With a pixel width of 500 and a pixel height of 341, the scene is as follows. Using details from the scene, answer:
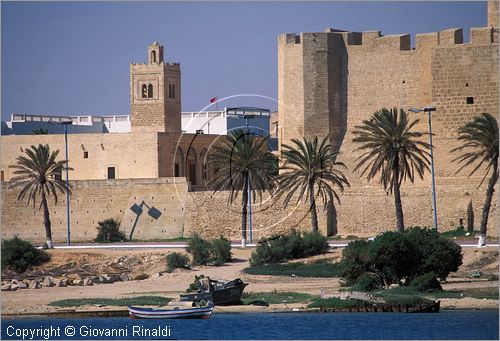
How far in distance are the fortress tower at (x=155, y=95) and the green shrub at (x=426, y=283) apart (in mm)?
26078

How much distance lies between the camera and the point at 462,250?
42.9m

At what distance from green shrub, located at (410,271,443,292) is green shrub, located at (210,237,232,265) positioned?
8321 mm

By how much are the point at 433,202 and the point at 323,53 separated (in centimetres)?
674

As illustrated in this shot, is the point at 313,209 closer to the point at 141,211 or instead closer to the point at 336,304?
the point at 141,211

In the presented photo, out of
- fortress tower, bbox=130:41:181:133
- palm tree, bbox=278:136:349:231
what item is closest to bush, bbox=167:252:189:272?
palm tree, bbox=278:136:349:231

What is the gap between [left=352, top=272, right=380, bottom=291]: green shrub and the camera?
38.8 metres

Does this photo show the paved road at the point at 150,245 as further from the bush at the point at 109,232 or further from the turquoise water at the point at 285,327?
the turquoise water at the point at 285,327

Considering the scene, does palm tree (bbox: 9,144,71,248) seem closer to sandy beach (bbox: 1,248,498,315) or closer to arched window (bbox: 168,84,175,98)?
sandy beach (bbox: 1,248,498,315)

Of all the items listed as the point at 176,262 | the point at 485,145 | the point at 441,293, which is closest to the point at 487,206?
the point at 485,145

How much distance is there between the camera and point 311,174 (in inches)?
1901

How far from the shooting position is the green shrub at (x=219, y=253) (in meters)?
45.5

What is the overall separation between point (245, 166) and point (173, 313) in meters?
12.8

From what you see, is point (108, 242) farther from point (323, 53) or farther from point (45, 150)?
point (323, 53)

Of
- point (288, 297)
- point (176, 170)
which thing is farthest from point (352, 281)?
point (176, 170)
